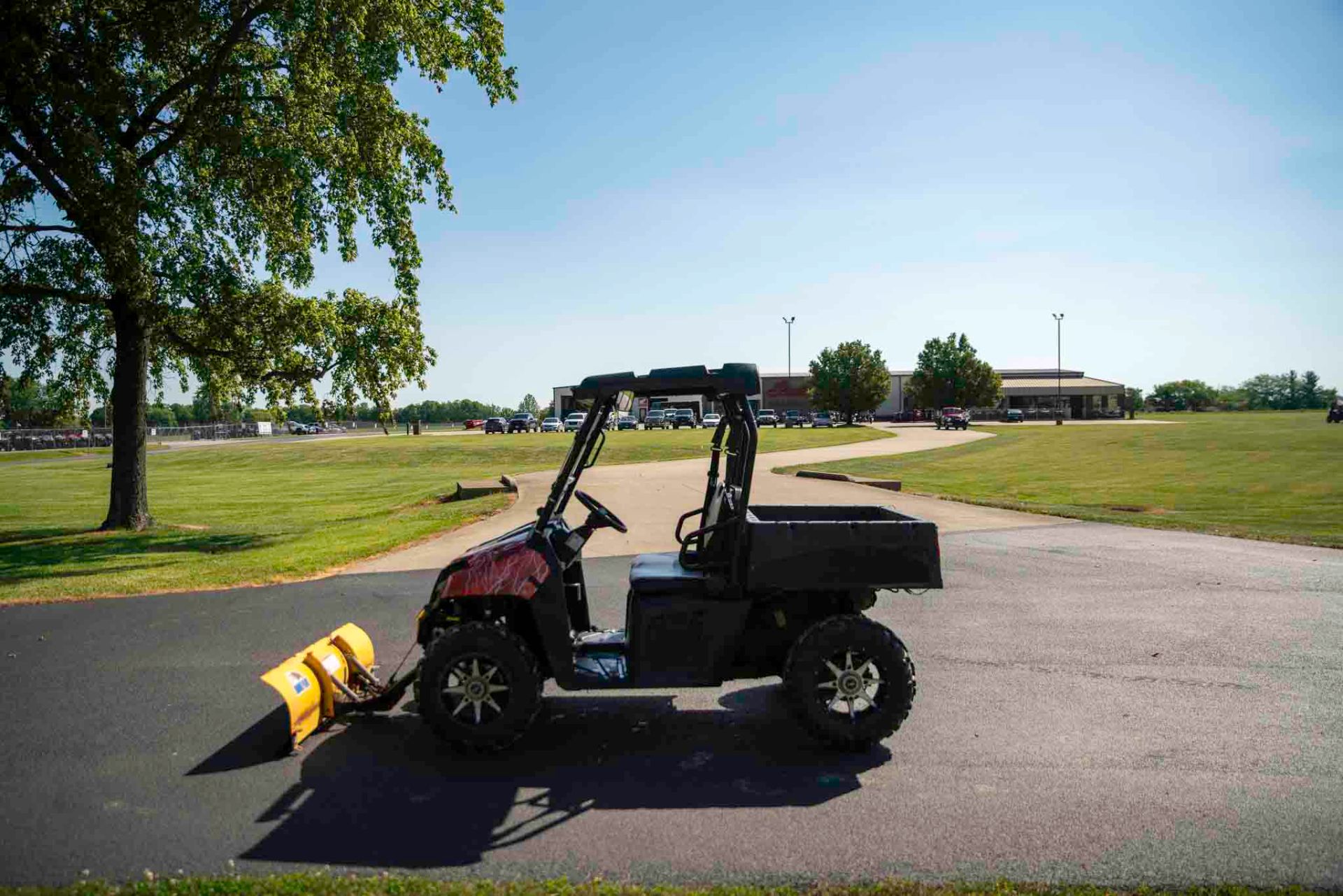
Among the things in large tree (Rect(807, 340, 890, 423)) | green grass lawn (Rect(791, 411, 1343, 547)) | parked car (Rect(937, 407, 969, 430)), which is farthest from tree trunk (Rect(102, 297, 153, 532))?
large tree (Rect(807, 340, 890, 423))

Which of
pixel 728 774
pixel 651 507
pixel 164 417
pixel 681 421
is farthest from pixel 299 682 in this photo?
pixel 164 417

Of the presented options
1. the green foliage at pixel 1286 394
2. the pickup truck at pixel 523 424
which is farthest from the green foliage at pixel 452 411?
the green foliage at pixel 1286 394

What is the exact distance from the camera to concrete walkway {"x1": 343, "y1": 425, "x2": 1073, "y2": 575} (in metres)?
13.8

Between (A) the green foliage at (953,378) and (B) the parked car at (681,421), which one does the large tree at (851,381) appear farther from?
(B) the parked car at (681,421)

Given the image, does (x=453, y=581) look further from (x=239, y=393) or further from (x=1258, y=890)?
(x=239, y=393)

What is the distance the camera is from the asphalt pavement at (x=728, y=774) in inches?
163

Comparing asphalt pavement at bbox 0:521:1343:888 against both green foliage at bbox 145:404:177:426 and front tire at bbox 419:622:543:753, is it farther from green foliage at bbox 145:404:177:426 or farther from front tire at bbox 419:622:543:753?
green foliage at bbox 145:404:177:426

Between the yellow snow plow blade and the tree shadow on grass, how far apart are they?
7932 mm

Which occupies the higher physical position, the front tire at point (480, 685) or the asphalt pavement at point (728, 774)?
the front tire at point (480, 685)

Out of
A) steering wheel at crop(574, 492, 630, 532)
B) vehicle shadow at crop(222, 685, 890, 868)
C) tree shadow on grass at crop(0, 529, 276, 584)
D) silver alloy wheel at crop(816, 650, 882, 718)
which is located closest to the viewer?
vehicle shadow at crop(222, 685, 890, 868)

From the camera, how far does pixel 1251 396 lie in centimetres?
15312

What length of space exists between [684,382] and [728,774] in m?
2.46

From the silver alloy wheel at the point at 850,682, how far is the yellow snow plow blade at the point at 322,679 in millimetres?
3233

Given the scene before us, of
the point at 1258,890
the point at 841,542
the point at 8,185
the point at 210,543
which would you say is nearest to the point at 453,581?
the point at 841,542
